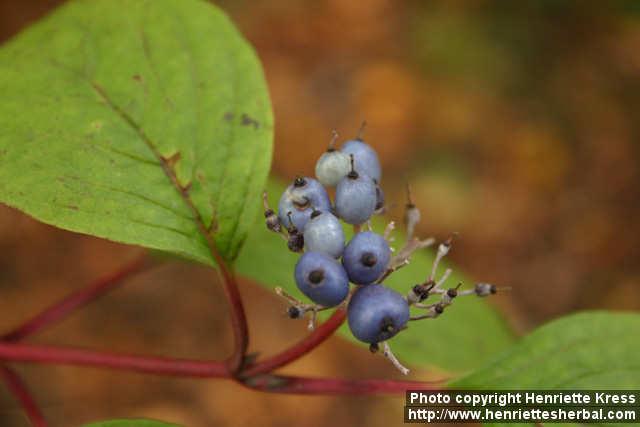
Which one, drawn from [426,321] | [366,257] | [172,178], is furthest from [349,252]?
[426,321]

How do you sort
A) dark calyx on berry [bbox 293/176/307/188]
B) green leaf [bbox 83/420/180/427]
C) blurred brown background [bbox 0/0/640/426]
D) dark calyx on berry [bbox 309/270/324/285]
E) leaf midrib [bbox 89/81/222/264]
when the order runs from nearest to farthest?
1. dark calyx on berry [bbox 309/270/324/285]
2. dark calyx on berry [bbox 293/176/307/188]
3. green leaf [bbox 83/420/180/427]
4. leaf midrib [bbox 89/81/222/264]
5. blurred brown background [bbox 0/0/640/426]

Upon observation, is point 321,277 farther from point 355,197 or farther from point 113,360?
point 113,360

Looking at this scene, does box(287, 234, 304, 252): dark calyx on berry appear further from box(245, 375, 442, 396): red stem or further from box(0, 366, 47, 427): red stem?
box(0, 366, 47, 427): red stem

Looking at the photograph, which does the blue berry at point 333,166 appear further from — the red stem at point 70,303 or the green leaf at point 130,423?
the red stem at point 70,303

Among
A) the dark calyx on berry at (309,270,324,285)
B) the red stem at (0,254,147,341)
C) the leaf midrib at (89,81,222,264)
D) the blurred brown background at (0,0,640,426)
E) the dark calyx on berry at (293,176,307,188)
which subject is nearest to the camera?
the dark calyx on berry at (309,270,324,285)

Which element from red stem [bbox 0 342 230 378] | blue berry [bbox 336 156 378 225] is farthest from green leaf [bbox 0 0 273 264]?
blue berry [bbox 336 156 378 225]

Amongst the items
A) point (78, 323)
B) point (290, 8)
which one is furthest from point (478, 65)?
point (78, 323)

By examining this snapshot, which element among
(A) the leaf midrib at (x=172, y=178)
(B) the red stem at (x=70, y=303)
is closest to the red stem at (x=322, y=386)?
(A) the leaf midrib at (x=172, y=178)
